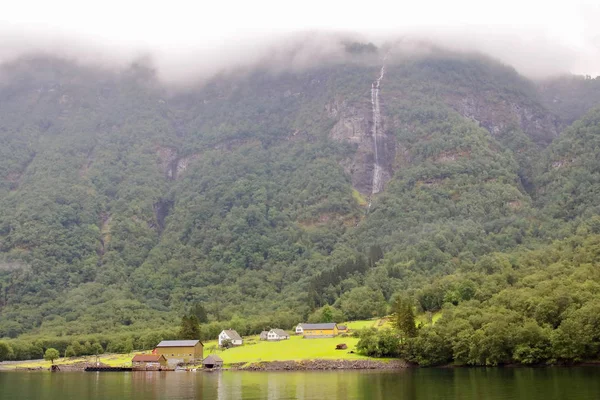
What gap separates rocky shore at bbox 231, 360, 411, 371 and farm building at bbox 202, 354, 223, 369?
4.95 meters

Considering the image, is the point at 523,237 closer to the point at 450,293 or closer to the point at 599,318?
the point at 450,293

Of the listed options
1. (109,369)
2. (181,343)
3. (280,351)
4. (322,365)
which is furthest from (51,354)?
(322,365)

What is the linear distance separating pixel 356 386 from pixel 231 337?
75263mm

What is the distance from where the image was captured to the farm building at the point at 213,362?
122 m

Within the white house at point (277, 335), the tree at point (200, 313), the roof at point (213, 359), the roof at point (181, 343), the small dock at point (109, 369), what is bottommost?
the small dock at point (109, 369)

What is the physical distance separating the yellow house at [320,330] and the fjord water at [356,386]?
42192mm

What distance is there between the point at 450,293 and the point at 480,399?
7609 cm

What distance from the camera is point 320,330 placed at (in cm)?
14188

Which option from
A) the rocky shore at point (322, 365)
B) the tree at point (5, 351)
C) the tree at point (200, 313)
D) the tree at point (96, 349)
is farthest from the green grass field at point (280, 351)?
the tree at point (200, 313)

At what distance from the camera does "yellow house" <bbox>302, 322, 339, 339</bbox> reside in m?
140

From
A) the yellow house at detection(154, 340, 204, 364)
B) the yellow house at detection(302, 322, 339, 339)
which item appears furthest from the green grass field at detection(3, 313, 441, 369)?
the yellow house at detection(154, 340, 204, 364)

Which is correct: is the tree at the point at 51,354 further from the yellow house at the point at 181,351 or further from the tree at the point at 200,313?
the tree at the point at 200,313

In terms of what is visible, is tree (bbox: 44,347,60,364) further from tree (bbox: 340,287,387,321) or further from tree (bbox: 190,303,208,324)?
tree (bbox: 340,287,387,321)

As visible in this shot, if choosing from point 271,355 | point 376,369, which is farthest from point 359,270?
point 376,369
